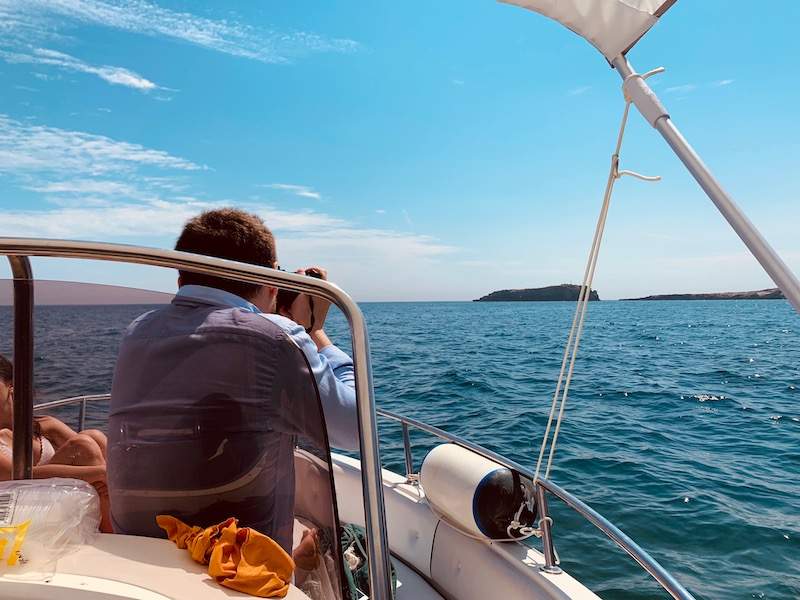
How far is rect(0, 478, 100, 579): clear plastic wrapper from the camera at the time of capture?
1163mm

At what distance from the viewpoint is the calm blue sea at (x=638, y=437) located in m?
1.34

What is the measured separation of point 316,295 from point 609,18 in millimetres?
1314

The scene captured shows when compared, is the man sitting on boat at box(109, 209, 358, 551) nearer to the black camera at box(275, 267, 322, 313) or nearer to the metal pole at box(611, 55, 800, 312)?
the black camera at box(275, 267, 322, 313)

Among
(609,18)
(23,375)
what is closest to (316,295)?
(23,375)

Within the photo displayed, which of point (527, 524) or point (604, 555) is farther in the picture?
point (604, 555)

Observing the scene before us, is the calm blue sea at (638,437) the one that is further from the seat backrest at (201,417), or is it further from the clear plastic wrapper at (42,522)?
the clear plastic wrapper at (42,522)

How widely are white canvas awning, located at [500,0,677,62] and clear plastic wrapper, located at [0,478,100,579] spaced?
6.17 ft

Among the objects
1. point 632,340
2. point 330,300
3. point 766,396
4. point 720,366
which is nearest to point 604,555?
point 330,300

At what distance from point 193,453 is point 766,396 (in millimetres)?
15091

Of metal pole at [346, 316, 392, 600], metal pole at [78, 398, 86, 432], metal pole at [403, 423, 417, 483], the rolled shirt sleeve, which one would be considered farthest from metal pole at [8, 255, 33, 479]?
metal pole at [403, 423, 417, 483]

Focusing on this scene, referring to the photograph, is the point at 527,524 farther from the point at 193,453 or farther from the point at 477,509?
the point at 193,453

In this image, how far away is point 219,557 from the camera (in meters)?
1.18

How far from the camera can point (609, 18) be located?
1.85 metres

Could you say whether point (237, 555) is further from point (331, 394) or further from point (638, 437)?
point (638, 437)
